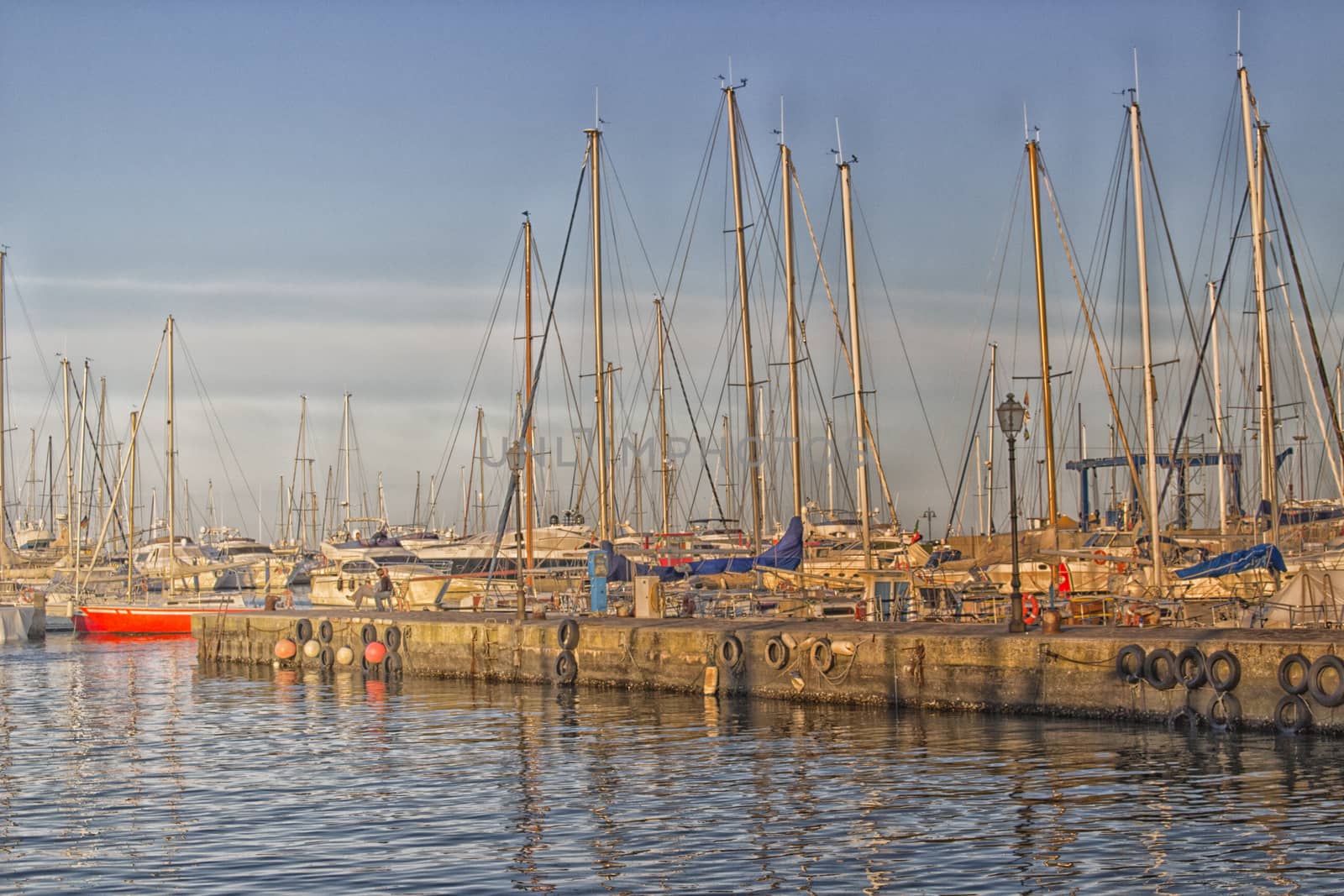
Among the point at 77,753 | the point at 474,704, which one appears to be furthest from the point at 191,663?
the point at 77,753

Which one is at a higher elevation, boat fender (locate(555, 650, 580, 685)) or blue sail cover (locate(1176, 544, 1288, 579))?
blue sail cover (locate(1176, 544, 1288, 579))

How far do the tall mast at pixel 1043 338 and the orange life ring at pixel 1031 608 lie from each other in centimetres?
432

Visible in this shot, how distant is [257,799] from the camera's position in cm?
2120

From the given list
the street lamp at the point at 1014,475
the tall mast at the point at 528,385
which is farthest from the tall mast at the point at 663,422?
the street lamp at the point at 1014,475

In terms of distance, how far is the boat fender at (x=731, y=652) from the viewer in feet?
105

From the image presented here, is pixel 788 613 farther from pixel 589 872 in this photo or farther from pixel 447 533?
pixel 447 533

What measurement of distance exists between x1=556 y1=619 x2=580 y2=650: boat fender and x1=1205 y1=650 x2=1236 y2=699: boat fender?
16267 millimetres

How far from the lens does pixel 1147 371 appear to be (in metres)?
36.0

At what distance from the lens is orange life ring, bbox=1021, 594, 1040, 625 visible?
1313 inches

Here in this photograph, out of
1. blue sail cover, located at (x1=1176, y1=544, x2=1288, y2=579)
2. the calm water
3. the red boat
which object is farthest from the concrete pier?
the red boat

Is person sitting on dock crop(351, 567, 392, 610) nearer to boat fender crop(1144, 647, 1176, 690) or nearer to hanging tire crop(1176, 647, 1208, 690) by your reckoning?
boat fender crop(1144, 647, 1176, 690)

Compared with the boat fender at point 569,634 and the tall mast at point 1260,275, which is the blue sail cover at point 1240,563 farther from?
the boat fender at point 569,634

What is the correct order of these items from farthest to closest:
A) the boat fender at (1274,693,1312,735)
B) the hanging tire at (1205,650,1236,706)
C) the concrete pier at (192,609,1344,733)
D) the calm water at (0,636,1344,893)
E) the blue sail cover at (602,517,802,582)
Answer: the blue sail cover at (602,517,802,582), the hanging tire at (1205,650,1236,706), the concrete pier at (192,609,1344,733), the boat fender at (1274,693,1312,735), the calm water at (0,636,1344,893)

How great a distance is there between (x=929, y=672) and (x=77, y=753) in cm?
1585
